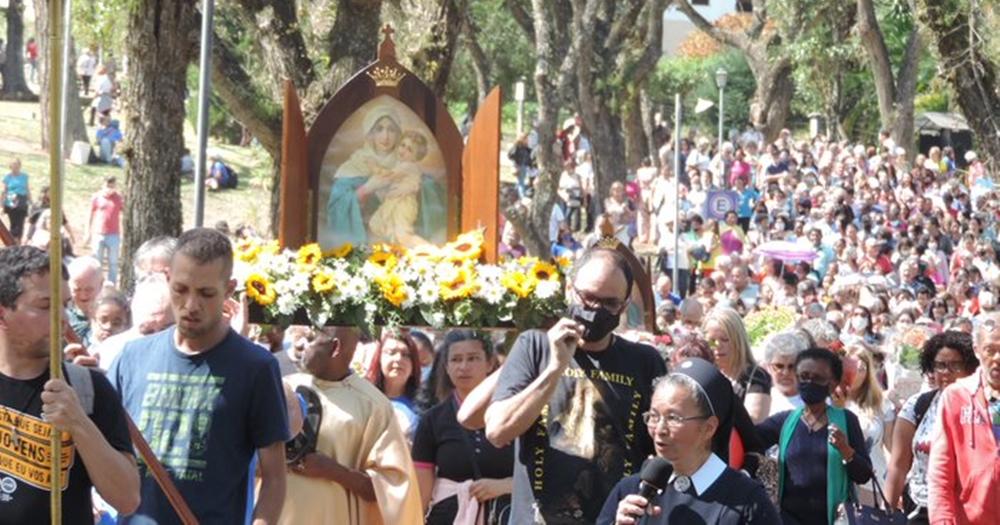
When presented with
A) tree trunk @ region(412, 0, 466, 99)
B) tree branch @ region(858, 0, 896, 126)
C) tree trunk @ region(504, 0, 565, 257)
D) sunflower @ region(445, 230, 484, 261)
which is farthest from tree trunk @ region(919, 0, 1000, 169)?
tree branch @ region(858, 0, 896, 126)

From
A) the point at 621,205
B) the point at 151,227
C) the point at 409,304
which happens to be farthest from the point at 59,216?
the point at 621,205

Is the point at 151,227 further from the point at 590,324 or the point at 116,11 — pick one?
the point at 590,324

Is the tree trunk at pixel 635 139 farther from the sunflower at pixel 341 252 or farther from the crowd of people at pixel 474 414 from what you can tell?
the sunflower at pixel 341 252

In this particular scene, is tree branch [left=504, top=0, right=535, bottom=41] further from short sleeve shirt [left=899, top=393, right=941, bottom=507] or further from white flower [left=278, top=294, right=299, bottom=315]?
white flower [left=278, top=294, right=299, bottom=315]

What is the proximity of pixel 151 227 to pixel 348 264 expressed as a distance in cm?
685

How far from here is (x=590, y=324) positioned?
6965 mm

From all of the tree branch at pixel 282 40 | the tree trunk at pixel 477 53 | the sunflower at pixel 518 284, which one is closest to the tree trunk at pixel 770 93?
the tree trunk at pixel 477 53

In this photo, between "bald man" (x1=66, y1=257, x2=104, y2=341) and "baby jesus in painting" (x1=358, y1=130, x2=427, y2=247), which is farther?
"bald man" (x1=66, y1=257, x2=104, y2=341)

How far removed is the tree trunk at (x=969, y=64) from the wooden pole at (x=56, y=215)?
12449mm

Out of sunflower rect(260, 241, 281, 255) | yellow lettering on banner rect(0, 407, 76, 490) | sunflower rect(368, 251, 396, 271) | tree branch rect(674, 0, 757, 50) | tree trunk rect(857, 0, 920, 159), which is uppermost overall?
tree branch rect(674, 0, 757, 50)

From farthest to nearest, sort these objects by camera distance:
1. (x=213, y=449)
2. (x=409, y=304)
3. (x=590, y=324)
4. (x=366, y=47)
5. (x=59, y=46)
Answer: (x=366, y=47), (x=409, y=304), (x=590, y=324), (x=213, y=449), (x=59, y=46)

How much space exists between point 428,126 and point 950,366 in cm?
284

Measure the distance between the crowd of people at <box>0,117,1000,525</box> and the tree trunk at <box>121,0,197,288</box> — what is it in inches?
145

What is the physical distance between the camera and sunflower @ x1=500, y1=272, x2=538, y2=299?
341 inches
